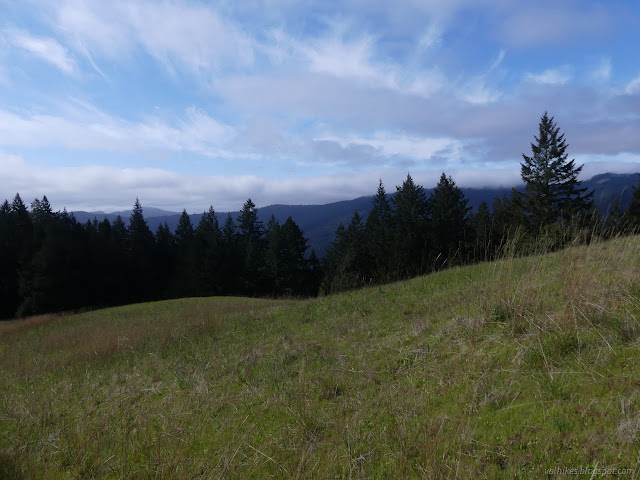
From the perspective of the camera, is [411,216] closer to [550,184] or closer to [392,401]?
[550,184]

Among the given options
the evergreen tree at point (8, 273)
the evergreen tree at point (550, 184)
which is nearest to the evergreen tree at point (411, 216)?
the evergreen tree at point (550, 184)

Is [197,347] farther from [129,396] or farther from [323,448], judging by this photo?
[323,448]

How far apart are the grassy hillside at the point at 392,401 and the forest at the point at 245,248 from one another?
1021 inches

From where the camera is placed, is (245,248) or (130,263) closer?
(130,263)

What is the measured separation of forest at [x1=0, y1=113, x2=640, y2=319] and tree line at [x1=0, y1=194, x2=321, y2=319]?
5.9 inches

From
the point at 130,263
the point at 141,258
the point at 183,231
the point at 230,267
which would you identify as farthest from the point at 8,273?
the point at 183,231

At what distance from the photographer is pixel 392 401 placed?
3.59m

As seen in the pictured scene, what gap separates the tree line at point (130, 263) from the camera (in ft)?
131

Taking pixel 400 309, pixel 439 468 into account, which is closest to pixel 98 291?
pixel 400 309

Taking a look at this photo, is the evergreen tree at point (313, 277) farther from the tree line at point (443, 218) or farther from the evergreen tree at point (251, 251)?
the evergreen tree at point (251, 251)

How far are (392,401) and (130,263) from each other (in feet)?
187

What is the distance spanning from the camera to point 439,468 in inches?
97.7

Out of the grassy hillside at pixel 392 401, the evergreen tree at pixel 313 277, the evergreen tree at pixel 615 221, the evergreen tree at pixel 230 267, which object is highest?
the evergreen tree at pixel 615 221

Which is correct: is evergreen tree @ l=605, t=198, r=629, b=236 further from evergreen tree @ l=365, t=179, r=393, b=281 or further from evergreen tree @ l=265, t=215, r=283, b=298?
evergreen tree @ l=265, t=215, r=283, b=298
